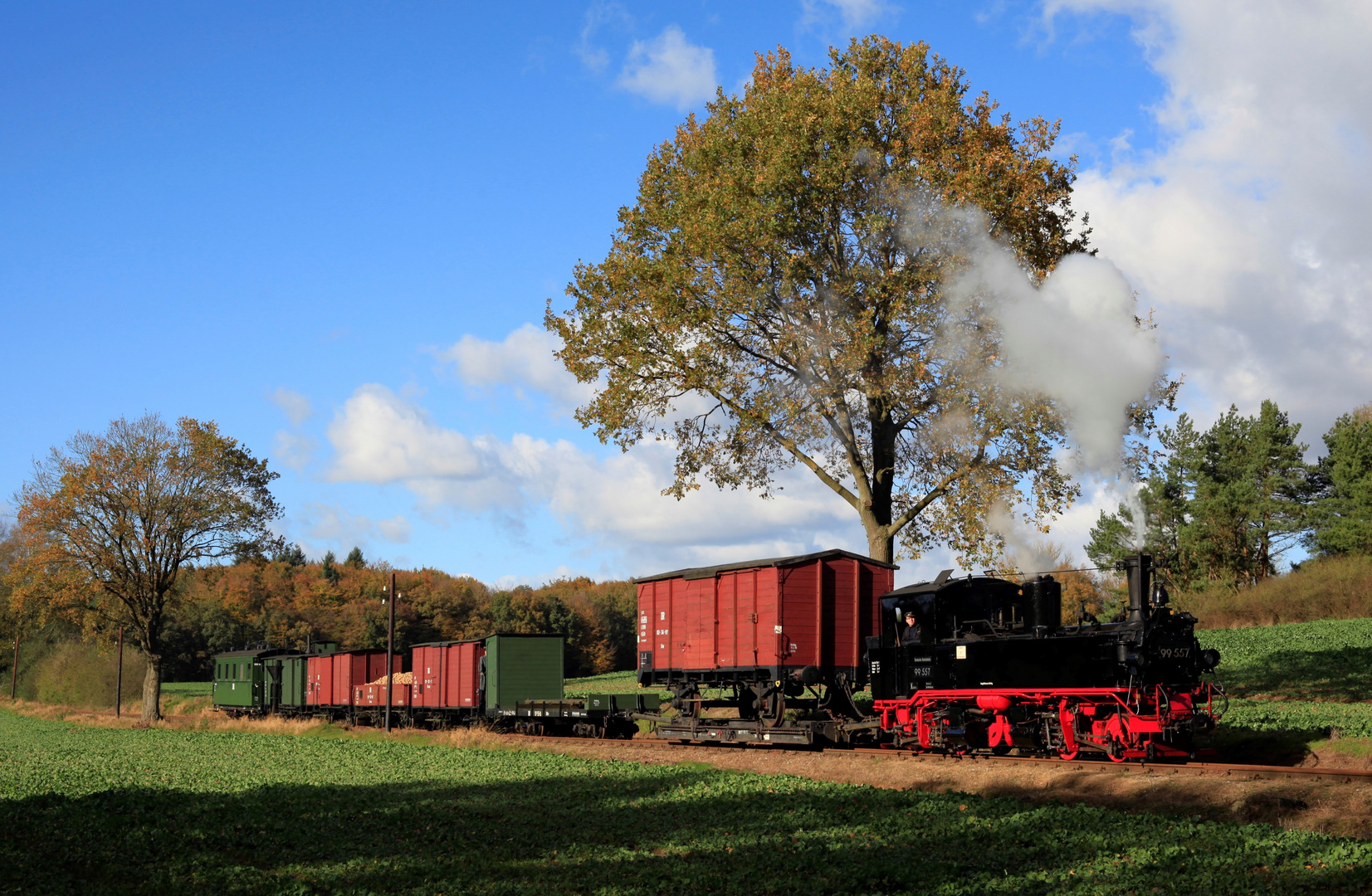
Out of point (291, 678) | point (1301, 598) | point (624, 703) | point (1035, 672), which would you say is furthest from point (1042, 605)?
point (291, 678)

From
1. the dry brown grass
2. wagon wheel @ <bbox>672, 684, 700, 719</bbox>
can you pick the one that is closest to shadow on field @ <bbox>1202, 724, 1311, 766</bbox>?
wagon wheel @ <bbox>672, 684, 700, 719</bbox>

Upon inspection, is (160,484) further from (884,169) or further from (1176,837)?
(1176,837)

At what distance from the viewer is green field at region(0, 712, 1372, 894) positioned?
10117 mm

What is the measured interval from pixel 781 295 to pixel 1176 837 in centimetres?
1570

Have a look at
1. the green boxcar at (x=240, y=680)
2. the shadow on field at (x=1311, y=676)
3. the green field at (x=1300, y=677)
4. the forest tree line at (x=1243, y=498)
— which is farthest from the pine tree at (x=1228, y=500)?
the green boxcar at (x=240, y=680)

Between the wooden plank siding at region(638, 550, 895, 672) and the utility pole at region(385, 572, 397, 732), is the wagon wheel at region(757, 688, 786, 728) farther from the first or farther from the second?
the utility pole at region(385, 572, 397, 732)

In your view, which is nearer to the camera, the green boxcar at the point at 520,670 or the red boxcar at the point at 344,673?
the green boxcar at the point at 520,670

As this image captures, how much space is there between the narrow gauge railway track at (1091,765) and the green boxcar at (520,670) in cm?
720

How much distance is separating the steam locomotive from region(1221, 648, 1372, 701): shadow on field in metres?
6.81

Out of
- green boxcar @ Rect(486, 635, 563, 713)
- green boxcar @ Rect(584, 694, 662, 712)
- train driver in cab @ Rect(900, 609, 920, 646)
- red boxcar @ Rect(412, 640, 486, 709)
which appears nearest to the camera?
train driver in cab @ Rect(900, 609, 920, 646)

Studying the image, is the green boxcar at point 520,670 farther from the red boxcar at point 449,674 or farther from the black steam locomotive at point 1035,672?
the black steam locomotive at point 1035,672

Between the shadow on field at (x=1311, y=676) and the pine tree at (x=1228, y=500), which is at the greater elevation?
the pine tree at (x=1228, y=500)

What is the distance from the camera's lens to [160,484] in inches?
1847

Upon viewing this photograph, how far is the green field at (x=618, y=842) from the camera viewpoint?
1012cm
